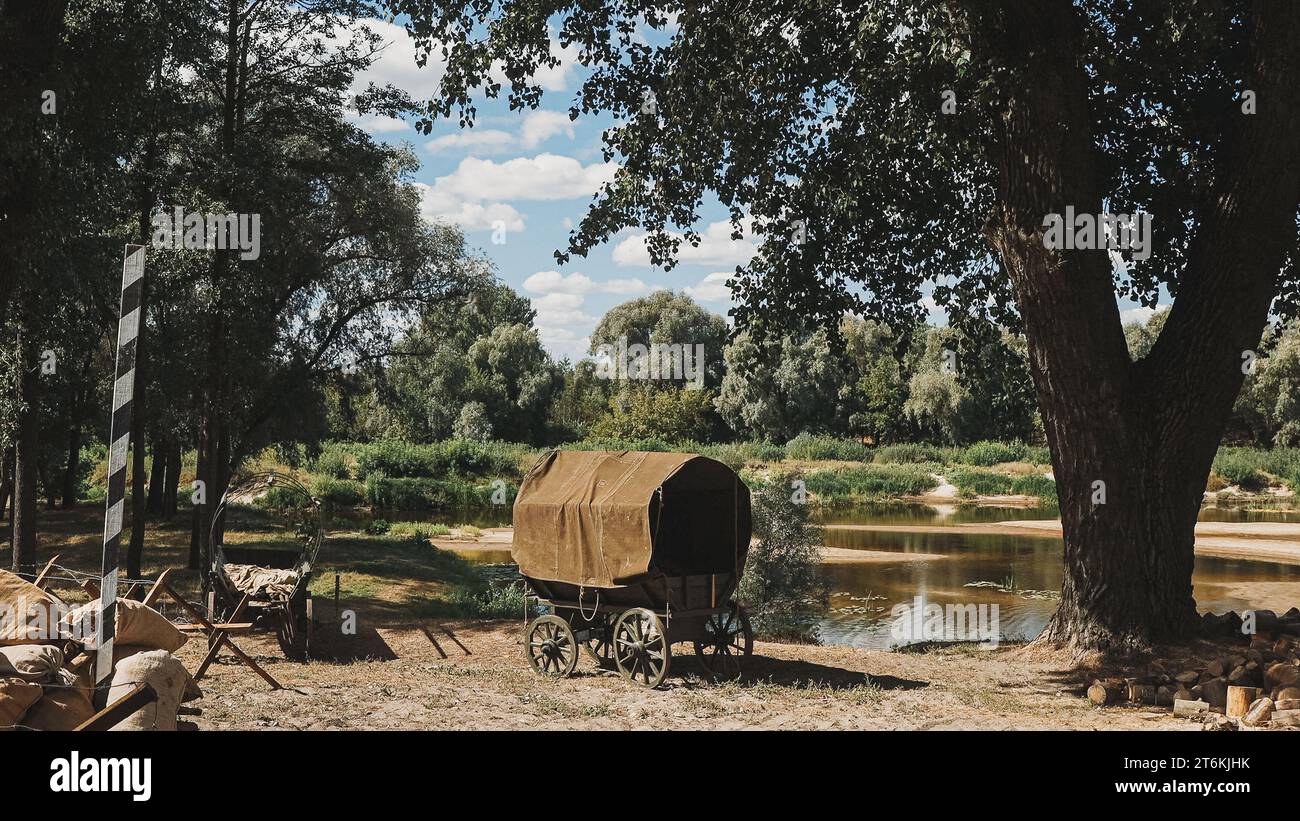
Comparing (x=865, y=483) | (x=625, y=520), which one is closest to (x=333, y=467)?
(x=865, y=483)

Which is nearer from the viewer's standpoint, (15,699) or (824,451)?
(15,699)

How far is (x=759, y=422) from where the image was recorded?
70125 millimetres

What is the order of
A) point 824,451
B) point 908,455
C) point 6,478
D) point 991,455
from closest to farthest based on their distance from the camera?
point 6,478 < point 991,455 < point 908,455 < point 824,451

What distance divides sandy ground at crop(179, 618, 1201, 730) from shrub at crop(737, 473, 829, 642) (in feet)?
19.9

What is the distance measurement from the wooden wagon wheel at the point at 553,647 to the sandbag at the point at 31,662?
679cm

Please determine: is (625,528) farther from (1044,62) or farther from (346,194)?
(346,194)

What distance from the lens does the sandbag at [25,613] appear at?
8.77 metres

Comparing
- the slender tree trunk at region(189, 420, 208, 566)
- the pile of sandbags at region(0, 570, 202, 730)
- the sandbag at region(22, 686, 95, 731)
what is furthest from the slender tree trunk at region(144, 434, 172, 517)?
the sandbag at region(22, 686, 95, 731)

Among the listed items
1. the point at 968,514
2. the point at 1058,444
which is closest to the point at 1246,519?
the point at 968,514

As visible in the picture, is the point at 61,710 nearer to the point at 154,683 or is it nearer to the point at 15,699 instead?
the point at 15,699

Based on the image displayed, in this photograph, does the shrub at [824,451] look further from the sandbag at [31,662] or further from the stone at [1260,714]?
the sandbag at [31,662]

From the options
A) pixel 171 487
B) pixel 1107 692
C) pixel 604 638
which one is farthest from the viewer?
pixel 171 487

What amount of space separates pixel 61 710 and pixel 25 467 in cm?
1414

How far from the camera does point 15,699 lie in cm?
741
